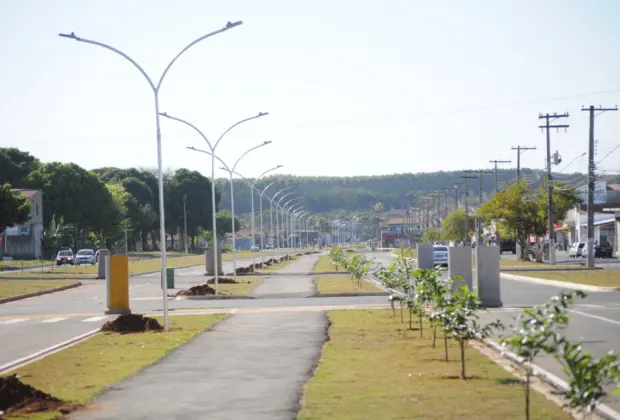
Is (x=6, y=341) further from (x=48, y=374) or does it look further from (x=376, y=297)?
(x=376, y=297)

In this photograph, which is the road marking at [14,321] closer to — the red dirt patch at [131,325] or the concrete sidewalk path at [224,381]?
the red dirt patch at [131,325]

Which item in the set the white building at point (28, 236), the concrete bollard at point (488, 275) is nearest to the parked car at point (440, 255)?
the concrete bollard at point (488, 275)

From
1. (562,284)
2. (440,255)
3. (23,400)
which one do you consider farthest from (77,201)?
(23,400)

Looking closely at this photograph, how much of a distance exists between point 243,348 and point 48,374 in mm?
4584

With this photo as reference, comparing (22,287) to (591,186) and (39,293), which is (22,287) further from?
(591,186)

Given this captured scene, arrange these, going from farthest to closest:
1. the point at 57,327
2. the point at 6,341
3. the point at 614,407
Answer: the point at 57,327 → the point at 6,341 → the point at 614,407

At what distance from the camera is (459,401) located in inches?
502

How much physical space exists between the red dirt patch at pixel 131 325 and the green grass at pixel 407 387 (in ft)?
22.4

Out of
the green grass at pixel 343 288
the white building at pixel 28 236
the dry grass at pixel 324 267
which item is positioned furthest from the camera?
the white building at pixel 28 236

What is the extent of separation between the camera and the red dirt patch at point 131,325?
85.5 feet

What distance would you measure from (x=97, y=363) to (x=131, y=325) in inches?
294

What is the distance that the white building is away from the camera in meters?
119

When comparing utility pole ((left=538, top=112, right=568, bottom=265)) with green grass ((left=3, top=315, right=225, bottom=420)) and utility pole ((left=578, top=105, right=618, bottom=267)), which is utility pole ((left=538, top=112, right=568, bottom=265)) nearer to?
utility pole ((left=578, top=105, right=618, bottom=267))

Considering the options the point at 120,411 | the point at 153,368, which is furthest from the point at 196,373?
the point at 120,411
